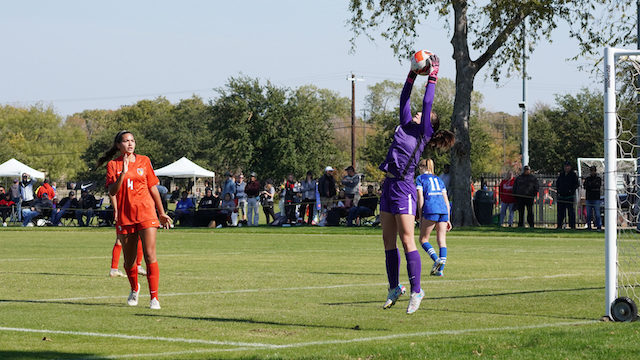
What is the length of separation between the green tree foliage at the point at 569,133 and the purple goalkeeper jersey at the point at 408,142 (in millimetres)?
54446

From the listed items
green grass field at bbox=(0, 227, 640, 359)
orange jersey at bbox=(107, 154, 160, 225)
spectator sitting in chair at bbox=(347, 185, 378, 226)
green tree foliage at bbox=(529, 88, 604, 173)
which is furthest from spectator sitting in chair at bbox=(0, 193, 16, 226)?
green tree foliage at bbox=(529, 88, 604, 173)

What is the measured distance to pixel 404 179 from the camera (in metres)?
7.64

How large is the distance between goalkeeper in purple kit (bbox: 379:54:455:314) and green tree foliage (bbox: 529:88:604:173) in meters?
54.4

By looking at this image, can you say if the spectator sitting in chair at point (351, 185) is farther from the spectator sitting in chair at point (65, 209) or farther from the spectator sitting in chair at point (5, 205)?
the spectator sitting in chair at point (5, 205)

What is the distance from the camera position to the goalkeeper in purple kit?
300 inches

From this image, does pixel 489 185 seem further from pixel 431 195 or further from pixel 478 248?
pixel 431 195

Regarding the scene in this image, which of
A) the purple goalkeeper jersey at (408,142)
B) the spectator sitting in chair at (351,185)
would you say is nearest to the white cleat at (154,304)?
the purple goalkeeper jersey at (408,142)

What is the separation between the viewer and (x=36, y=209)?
31.6 m

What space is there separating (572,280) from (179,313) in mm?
5566

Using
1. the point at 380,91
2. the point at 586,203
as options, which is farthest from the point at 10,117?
the point at 586,203

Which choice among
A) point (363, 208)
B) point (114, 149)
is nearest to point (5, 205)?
point (363, 208)

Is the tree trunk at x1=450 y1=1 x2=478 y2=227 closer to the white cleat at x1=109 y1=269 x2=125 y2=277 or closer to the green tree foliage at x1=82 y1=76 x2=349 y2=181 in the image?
the white cleat at x1=109 y1=269 x2=125 y2=277

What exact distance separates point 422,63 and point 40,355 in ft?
14.6

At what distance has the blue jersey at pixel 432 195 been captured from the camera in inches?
476
